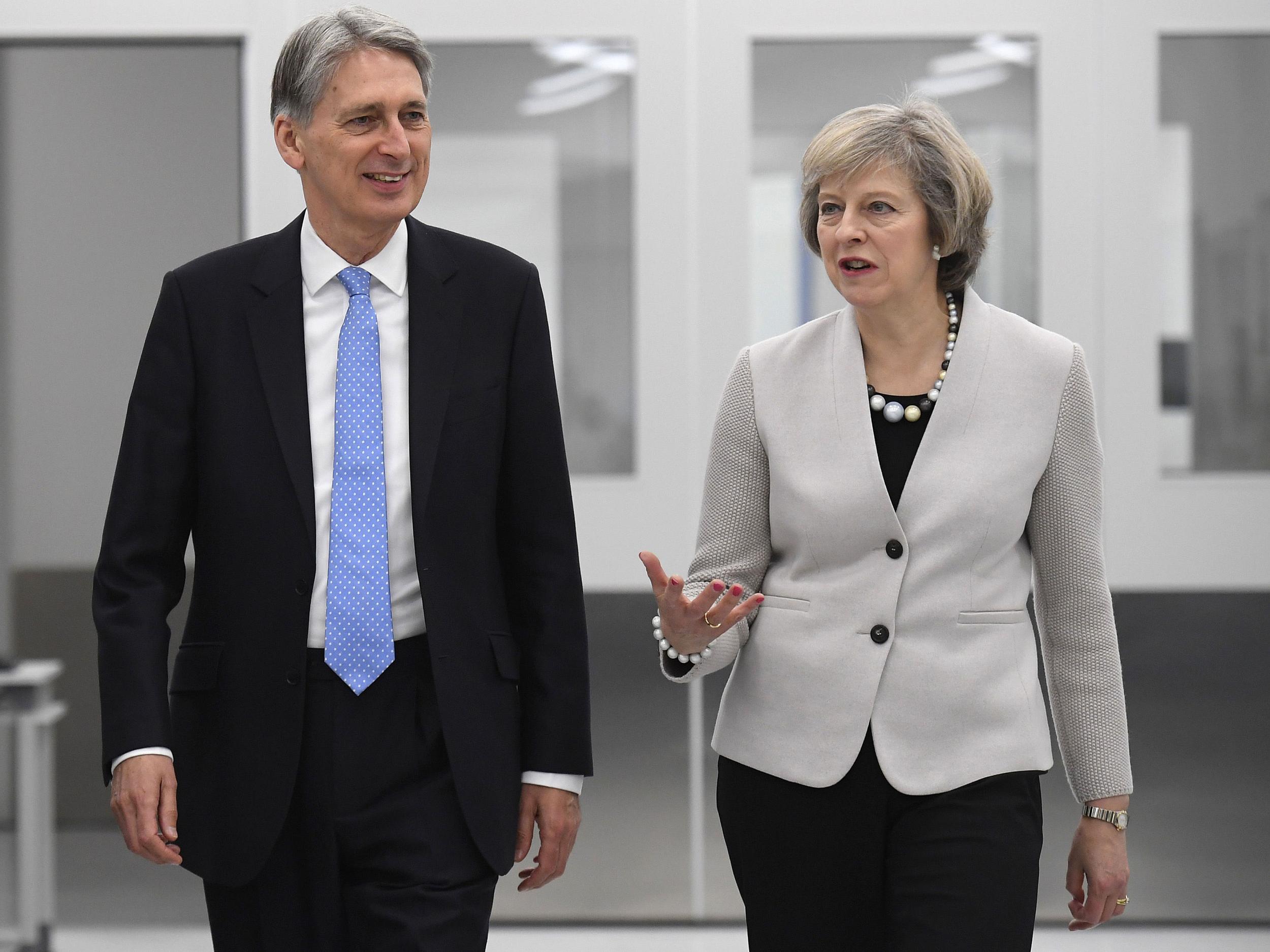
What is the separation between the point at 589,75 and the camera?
4.15 meters

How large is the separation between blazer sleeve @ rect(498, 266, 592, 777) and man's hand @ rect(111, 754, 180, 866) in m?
0.50

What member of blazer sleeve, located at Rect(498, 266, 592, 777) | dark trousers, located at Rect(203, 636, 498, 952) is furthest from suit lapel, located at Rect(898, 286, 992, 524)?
dark trousers, located at Rect(203, 636, 498, 952)

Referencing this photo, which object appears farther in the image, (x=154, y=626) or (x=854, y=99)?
(x=854, y=99)

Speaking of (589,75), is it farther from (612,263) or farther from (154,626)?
(154,626)

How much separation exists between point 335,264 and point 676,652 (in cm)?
76

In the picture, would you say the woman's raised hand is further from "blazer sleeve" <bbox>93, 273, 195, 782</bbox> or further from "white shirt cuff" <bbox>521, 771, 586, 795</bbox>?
"blazer sleeve" <bbox>93, 273, 195, 782</bbox>

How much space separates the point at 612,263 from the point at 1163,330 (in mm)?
1614

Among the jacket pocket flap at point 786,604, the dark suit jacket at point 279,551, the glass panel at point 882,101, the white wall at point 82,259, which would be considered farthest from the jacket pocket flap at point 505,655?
the white wall at point 82,259

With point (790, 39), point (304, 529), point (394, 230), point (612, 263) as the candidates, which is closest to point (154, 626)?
point (304, 529)

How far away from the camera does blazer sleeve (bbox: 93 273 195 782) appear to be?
1.95 metres

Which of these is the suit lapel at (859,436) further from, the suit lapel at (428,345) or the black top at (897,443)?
the suit lapel at (428,345)

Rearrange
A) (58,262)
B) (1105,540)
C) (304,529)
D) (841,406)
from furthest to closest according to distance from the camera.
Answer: (58,262) → (1105,540) → (841,406) → (304,529)

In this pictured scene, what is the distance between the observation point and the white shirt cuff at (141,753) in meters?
1.94

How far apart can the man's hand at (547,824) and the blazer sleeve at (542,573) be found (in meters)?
0.03
